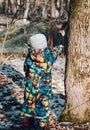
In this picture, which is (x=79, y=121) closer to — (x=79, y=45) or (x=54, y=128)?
(x=54, y=128)

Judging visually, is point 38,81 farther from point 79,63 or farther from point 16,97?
point 16,97

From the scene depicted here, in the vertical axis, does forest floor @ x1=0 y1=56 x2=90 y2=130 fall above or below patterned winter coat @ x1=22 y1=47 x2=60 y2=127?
below

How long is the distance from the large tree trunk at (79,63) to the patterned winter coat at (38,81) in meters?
0.30

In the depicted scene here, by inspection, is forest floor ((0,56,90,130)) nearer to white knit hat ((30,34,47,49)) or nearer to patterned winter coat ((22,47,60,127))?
patterned winter coat ((22,47,60,127))

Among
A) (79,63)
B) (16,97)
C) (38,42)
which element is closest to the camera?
(38,42)

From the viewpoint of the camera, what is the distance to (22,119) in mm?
6031

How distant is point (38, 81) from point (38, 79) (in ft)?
0.11

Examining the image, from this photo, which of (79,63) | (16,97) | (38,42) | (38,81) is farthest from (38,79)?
(16,97)

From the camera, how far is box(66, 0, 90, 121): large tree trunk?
5.56m

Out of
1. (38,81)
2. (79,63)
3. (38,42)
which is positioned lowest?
(38,81)

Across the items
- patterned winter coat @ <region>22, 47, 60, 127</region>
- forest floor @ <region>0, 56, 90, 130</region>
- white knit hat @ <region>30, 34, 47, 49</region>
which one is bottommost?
forest floor @ <region>0, 56, 90, 130</region>

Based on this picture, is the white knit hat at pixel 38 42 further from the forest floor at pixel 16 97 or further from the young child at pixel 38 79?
the forest floor at pixel 16 97

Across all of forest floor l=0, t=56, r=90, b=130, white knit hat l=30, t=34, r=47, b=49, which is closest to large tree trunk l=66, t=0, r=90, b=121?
forest floor l=0, t=56, r=90, b=130

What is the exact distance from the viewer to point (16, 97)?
7.47 meters
